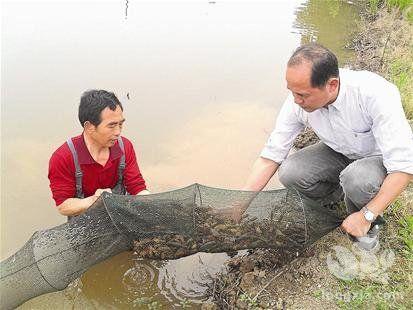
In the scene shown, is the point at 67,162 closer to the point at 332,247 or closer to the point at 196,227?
the point at 196,227

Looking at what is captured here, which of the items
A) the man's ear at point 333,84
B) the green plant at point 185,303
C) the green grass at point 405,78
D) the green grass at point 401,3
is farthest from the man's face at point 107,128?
the green grass at point 401,3

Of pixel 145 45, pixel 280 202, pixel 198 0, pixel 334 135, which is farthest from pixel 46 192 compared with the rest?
pixel 198 0

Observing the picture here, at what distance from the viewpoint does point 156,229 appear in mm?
2771

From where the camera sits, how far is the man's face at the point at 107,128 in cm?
279

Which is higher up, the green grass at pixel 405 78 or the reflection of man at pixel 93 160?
the green grass at pixel 405 78

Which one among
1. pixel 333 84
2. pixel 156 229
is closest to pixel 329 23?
pixel 333 84

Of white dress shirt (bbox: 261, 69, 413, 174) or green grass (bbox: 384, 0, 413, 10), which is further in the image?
green grass (bbox: 384, 0, 413, 10)

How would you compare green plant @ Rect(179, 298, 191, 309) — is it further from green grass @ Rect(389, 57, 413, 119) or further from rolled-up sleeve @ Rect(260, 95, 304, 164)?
green grass @ Rect(389, 57, 413, 119)

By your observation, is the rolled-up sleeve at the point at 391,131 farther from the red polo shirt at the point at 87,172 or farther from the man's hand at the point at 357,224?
the red polo shirt at the point at 87,172

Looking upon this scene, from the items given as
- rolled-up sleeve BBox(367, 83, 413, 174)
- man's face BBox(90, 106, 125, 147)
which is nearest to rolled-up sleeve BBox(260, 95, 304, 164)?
rolled-up sleeve BBox(367, 83, 413, 174)

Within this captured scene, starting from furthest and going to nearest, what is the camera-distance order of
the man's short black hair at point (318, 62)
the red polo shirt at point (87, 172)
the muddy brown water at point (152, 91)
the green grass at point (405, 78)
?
1. the green grass at point (405, 78)
2. the muddy brown water at point (152, 91)
3. the red polo shirt at point (87, 172)
4. the man's short black hair at point (318, 62)

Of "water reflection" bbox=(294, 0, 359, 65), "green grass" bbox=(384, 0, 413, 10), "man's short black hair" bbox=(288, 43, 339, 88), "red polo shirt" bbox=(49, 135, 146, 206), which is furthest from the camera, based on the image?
"green grass" bbox=(384, 0, 413, 10)

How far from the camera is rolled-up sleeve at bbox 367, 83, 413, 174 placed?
8.61 ft

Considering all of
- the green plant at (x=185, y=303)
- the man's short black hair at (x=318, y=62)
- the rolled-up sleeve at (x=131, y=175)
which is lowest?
the green plant at (x=185, y=303)
